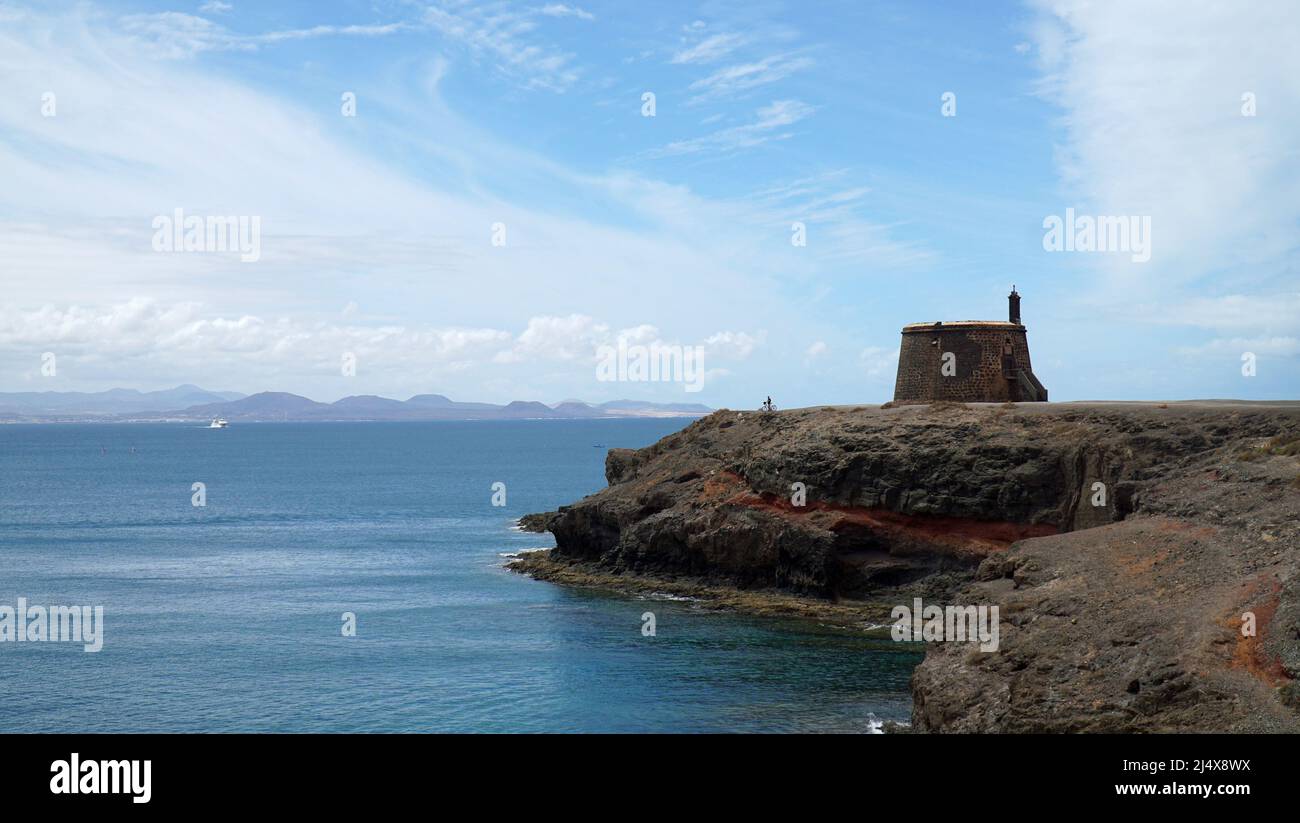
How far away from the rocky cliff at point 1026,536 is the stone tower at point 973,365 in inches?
263

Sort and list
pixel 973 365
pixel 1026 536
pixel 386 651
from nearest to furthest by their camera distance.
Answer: pixel 386 651
pixel 1026 536
pixel 973 365

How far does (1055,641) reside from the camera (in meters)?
27.9

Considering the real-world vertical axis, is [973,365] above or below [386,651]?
above

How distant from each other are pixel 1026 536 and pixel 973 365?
1695 centimetres

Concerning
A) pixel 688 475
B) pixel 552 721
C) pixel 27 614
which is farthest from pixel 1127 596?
pixel 27 614

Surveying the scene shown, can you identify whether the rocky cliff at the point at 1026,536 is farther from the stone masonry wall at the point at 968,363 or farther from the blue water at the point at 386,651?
the stone masonry wall at the point at 968,363

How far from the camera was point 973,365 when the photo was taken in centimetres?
6425

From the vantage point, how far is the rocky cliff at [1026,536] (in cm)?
2480

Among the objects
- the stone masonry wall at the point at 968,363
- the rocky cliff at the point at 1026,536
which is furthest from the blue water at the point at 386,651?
the stone masonry wall at the point at 968,363

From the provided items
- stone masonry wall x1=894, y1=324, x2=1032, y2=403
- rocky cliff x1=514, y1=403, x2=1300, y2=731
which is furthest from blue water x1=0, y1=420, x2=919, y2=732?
stone masonry wall x1=894, y1=324, x2=1032, y2=403

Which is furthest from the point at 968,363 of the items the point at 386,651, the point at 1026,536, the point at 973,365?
the point at 386,651

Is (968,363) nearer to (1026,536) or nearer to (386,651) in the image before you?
(1026,536)

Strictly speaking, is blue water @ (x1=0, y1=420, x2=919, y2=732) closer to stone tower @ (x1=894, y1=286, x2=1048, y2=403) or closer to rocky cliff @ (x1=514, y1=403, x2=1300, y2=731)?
rocky cliff @ (x1=514, y1=403, x2=1300, y2=731)
